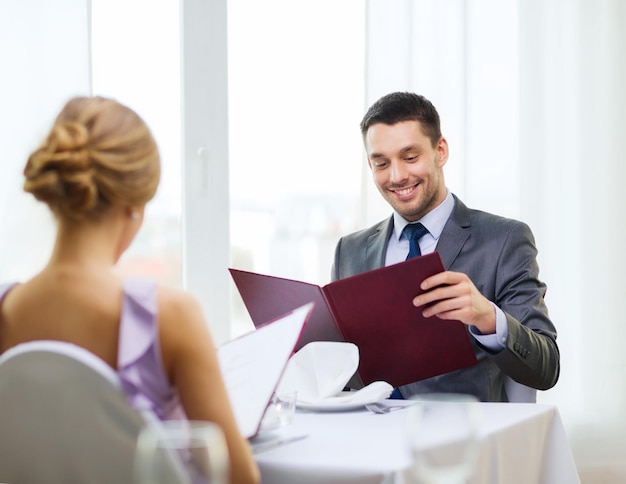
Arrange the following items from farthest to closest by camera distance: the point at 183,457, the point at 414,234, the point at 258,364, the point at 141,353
Result: the point at 414,234 < the point at 258,364 < the point at 141,353 < the point at 183,457

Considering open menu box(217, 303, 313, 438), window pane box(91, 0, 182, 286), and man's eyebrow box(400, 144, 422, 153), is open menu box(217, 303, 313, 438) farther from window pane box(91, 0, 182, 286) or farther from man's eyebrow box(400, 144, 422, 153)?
window pane box(91, 0, 182, 286)

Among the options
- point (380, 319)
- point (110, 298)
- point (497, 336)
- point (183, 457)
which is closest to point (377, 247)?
point (497, 336)

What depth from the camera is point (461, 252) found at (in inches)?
103

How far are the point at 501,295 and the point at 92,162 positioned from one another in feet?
5.16

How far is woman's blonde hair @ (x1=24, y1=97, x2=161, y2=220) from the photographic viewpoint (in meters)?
1.26

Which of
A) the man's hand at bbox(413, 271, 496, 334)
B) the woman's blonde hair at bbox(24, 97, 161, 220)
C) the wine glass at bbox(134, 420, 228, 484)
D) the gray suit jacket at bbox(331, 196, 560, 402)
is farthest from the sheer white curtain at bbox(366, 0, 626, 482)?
the wine glass at bbox(134, 420, 228, 484)

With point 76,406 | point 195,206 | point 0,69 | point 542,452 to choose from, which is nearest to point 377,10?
point 195,206

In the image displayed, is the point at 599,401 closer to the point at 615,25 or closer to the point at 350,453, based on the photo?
the point at 615,25

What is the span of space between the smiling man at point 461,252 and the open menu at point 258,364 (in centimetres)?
60

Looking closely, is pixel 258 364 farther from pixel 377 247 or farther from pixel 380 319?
pixel 377 247

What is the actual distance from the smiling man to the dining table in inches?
11.1

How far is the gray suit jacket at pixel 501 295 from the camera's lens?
91.9 inches

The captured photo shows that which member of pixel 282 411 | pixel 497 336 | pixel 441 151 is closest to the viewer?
pixel 282 411

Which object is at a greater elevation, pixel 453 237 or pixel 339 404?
pixel 453 237
